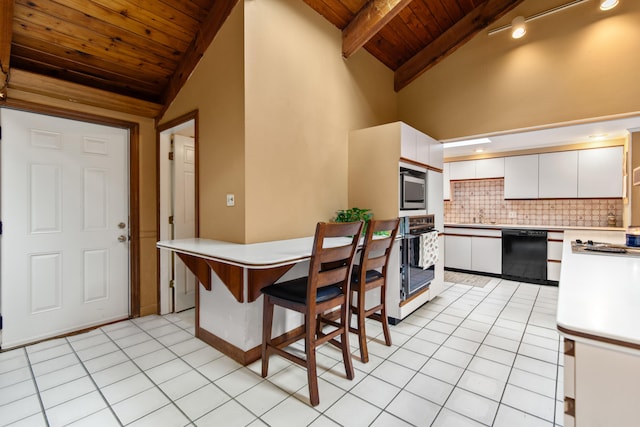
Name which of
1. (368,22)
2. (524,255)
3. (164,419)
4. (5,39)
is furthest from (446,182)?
(5,39)

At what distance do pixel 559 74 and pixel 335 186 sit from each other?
2.69m

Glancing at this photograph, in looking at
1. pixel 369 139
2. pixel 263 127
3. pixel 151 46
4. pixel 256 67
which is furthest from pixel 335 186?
pixel 151 46

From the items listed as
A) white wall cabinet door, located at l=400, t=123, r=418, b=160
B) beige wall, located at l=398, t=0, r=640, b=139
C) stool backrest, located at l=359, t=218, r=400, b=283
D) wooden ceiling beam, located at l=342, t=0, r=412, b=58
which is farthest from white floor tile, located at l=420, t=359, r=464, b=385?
wooden ceiling beam, located at l=342, t=0, r=412, b=58

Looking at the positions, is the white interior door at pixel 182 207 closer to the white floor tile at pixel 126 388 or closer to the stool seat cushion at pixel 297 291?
the white floor tile at pixel 126 388

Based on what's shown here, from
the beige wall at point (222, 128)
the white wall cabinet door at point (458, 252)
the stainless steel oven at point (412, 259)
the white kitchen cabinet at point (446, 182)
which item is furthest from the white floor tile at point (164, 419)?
the white kitchen cabinet at point (446, 182)

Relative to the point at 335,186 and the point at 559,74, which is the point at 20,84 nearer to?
the point at 335,186

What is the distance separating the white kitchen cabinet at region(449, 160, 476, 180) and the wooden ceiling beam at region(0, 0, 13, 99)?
560cm

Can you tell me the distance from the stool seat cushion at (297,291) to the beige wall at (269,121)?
18.5 inches

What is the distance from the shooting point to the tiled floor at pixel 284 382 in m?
1.62

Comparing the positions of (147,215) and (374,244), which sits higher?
(147,215)

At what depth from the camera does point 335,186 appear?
3105 millimetres

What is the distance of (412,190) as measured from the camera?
3105mm

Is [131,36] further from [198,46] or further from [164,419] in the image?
[164,419]

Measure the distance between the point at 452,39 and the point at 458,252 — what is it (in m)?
3.25
